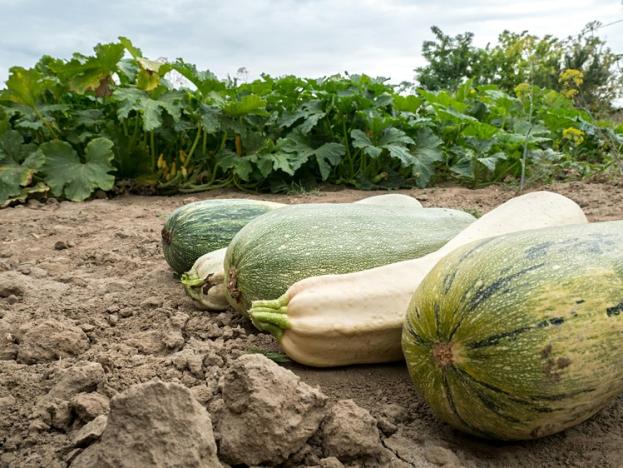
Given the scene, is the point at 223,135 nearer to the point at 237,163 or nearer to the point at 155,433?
the point at 237,163

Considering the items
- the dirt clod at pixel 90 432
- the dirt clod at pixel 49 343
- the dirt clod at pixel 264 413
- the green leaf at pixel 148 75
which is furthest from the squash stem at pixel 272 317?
the green leaf at pixel 148 75

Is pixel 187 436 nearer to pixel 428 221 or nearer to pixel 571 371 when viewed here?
pixel 571 371

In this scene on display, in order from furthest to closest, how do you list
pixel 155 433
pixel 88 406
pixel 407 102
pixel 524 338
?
pixel 407 102, pixel 88 406, pixel 524 338, pixel 155 433

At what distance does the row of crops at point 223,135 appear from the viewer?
658 centimetres

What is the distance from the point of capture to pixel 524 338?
164 centimetres

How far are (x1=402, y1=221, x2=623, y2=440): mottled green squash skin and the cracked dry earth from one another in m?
0.16

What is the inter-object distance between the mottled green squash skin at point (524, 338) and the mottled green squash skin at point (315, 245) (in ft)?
2.40

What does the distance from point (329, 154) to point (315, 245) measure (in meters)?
4.82

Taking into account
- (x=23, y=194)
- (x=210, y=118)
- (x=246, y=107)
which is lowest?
(x=23, y=194)

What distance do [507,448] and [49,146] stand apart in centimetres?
615

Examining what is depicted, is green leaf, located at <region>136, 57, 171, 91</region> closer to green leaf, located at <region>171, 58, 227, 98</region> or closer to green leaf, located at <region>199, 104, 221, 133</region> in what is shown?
green leaf, located at <region>171, 58, 227, 98</region>

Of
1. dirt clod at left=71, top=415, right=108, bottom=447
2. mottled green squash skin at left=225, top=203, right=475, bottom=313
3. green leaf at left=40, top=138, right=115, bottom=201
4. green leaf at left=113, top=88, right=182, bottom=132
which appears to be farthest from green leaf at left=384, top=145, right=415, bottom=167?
dirt clod at left=71, top=415, right=108, bottom=447

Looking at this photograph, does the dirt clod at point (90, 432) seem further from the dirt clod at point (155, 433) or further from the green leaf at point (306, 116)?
the green leaf at point (306, 116)

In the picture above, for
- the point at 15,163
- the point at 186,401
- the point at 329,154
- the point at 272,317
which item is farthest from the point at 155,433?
the point at 15,163
